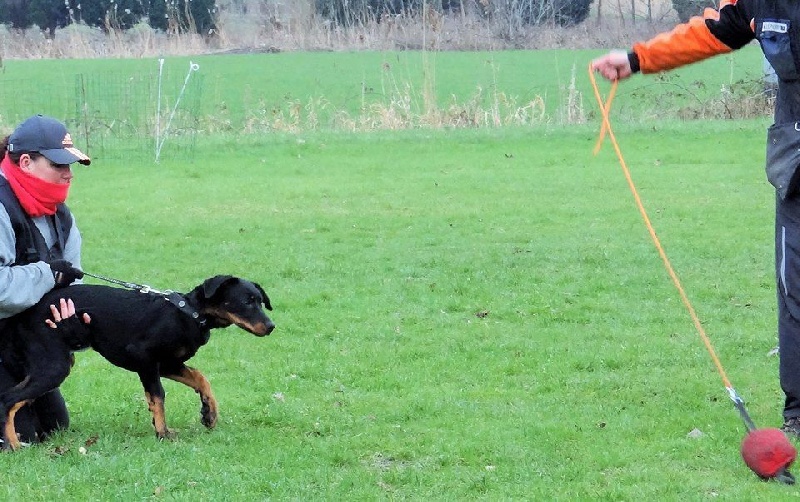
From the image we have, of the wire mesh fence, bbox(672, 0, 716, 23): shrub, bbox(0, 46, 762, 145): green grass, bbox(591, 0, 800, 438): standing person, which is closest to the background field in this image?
bbox(591, 0, 800, 438): standing person

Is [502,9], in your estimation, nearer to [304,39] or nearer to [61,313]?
[304,39]

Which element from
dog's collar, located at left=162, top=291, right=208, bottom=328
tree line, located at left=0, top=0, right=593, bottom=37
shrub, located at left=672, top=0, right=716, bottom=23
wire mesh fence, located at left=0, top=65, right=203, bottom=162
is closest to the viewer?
dog's collar, located at left=162, top=291, right=208, bottom=328

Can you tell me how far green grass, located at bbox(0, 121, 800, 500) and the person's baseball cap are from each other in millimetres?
1391

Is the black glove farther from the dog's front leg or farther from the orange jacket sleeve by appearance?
the orange jacket sleeve

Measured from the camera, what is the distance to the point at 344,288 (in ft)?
30.6

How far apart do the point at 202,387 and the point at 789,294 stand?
2.89 m

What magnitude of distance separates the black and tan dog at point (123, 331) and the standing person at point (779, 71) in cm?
217

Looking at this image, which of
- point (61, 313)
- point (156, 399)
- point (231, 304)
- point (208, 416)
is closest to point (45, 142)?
point (61, 313)

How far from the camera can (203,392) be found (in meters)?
5.64

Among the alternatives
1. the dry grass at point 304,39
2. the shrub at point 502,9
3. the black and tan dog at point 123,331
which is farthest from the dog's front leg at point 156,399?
the shrub at point 502,9

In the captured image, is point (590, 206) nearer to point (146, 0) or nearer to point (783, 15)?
point (783, 15)

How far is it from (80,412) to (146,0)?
41522 millimetres

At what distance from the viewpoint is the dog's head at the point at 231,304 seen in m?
5.43

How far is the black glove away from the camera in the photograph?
534cm
